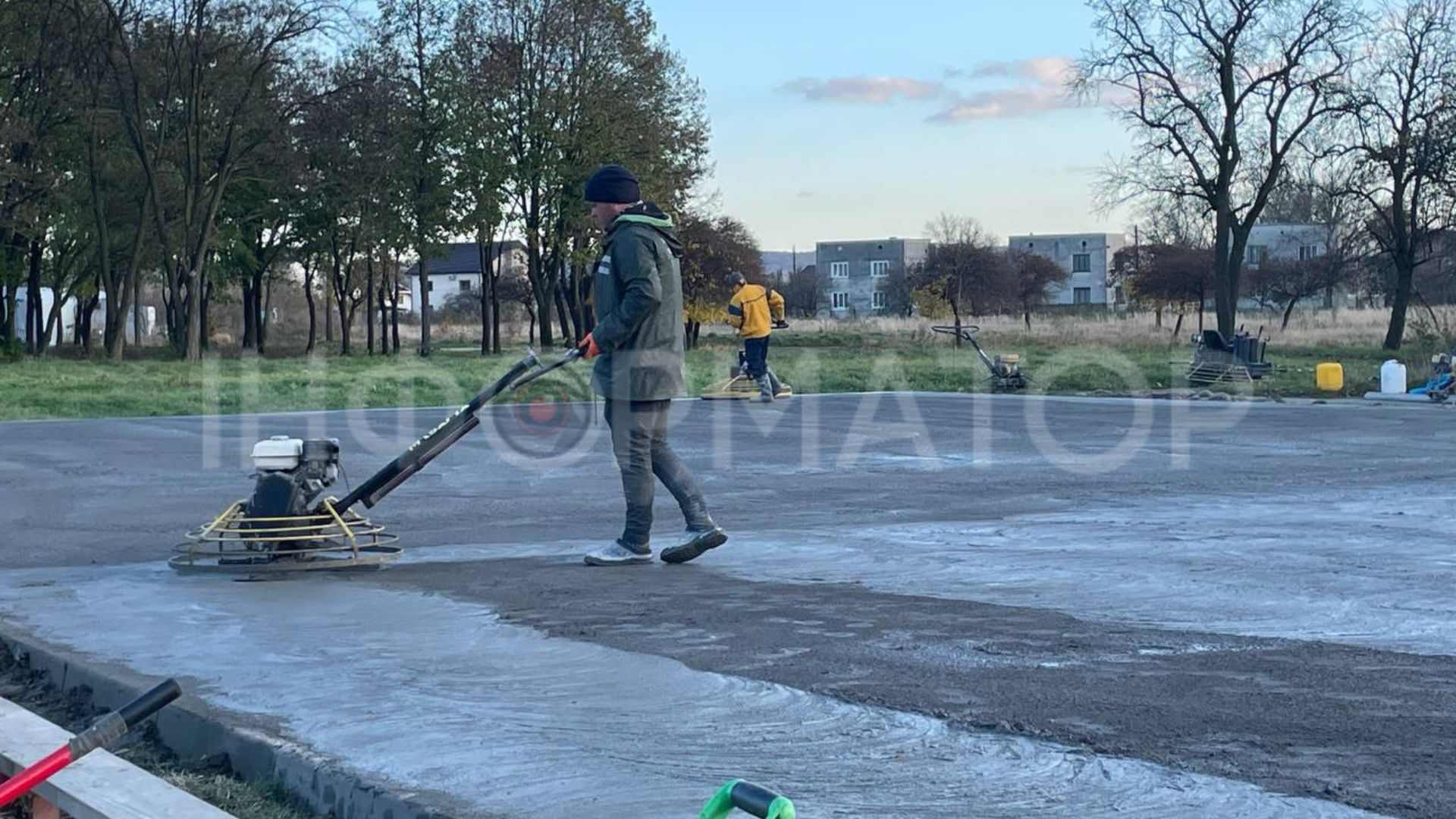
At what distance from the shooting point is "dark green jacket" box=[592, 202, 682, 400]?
862 centimetres

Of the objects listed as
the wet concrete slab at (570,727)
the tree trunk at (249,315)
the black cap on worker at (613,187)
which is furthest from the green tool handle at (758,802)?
the tree trunk at (249,315)

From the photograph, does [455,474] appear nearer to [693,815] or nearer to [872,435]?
[872,435]

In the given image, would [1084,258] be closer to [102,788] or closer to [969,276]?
[969,276]

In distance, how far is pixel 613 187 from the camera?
28.9 feet

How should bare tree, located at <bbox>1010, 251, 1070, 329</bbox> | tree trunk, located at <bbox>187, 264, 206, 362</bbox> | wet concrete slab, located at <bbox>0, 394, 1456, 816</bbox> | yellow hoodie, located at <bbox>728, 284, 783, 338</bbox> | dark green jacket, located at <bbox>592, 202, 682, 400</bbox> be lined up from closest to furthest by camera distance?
wet concrete slab, located at <bbox>0, 394, 1456, 816</bbox>, dark green jacket, located at <bbox>592, 202, 682, 400</bbox>, yellow hoodie, located at <bbox>728, 284, 783, 338</bbox>, tree trunk, located at <bbox>187, 264, 206, 362</bbox>, bare tree, located at <bbox>1010, 251, 1070, 329</bbox>

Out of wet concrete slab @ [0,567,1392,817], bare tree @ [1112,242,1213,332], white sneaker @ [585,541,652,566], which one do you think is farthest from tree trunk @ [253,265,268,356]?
wet concrete slab @ [0,567,1392,817]

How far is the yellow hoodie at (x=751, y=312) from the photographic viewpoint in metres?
24.0

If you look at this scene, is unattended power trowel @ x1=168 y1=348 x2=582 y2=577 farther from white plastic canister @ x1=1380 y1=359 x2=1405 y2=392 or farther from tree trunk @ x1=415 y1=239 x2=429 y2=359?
tree trunk @ x1=415 y1=239 x2=429 y2=359

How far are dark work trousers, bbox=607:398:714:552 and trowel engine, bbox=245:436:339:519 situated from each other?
1.53 metres

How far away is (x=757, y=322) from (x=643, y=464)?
15.4 m

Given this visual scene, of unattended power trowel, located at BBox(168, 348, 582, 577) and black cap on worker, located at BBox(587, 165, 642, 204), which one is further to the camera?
black cap on worker, located at BBox(587, 165, 642, 204)

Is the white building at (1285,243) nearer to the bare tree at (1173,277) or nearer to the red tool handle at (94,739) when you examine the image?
the bare tree at (1173,277)

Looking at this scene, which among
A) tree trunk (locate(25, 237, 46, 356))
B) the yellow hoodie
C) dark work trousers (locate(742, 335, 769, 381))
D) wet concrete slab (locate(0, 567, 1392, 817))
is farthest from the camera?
tree trunk (locate(25, 237, 46, 356))

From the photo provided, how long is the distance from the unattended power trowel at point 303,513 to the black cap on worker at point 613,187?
863 mm
